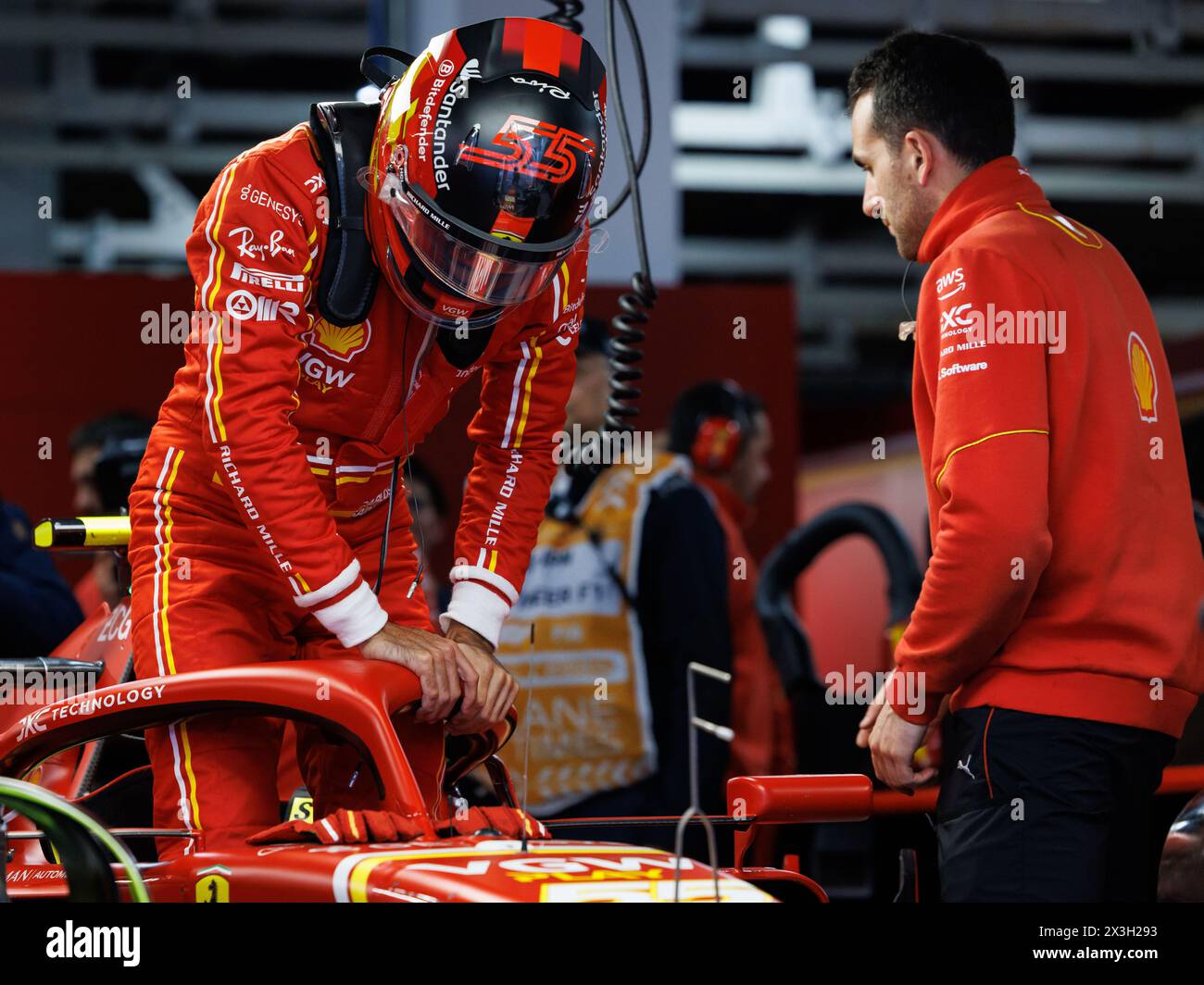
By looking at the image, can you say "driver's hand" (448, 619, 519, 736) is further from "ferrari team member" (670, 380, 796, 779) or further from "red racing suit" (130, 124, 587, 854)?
"ferrari team member" (670, 380, 796, 779)

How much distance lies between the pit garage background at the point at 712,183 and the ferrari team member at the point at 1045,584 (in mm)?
1276

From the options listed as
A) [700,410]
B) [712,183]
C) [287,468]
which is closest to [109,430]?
[700,410]

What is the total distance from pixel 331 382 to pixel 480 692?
51 cm

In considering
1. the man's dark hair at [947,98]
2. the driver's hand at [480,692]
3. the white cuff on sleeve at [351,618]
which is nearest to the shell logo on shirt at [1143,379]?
the man's dark hair at [947,98]

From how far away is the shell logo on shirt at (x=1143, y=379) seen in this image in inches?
88.0

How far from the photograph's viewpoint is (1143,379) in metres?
2.27

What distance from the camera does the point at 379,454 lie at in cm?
250

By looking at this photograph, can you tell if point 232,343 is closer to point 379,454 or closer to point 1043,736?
point 379,454
